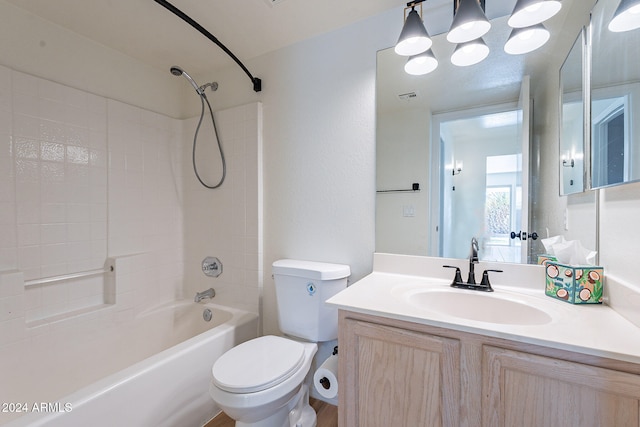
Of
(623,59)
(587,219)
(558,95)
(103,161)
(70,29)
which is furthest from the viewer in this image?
(103,161)

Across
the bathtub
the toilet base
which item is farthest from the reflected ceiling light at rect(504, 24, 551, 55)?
the bathtub

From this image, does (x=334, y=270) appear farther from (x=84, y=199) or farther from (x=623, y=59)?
(x=84, y=199)

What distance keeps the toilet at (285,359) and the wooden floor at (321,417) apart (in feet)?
0.26

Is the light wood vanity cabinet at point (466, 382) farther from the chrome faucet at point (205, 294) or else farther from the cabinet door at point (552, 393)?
the chrome faucet at point (205, 294)

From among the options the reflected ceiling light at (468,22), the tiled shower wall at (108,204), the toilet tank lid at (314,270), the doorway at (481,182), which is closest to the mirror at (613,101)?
the doorway at (481,182)

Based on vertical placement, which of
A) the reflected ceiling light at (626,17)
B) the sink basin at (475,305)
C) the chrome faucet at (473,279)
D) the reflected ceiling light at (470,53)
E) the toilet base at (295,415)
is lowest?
the toilet base at (295,415)

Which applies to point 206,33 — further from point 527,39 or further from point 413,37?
point 527,39

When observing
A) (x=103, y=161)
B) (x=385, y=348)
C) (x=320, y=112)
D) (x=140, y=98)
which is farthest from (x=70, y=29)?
(x=385, y=348)

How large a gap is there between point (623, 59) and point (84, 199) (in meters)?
2.61

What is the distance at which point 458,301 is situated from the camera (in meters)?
1.18

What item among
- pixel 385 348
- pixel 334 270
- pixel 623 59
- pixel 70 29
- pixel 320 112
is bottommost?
pixel 385 348

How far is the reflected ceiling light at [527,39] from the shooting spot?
1116 mm

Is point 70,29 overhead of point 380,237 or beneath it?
overhead

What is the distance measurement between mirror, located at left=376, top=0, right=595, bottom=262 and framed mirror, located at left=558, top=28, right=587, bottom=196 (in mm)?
24
